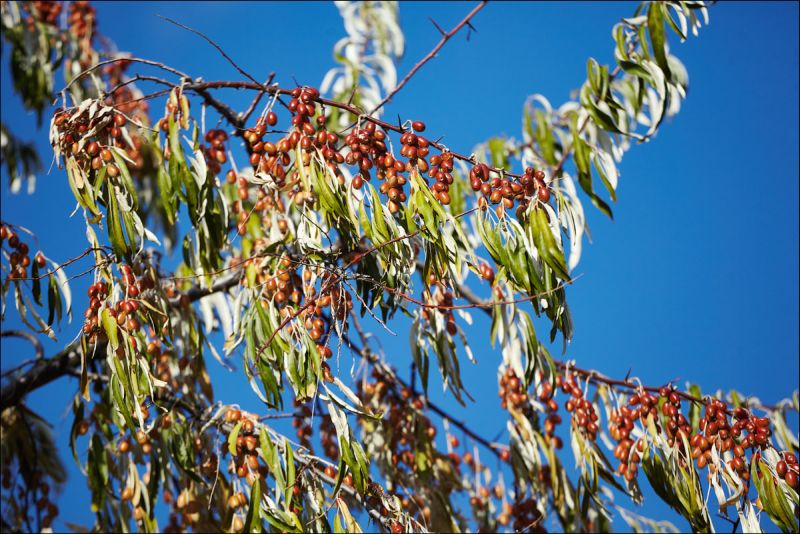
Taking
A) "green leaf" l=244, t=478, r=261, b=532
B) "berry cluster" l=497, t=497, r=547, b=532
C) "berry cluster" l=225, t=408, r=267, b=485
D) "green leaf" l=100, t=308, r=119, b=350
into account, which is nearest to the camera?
"green leaf" l=100, t=308, r=119, b=350

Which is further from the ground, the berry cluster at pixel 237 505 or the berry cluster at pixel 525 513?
the berry cluster at pixel 525 513

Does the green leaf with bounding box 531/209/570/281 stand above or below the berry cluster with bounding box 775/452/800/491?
above

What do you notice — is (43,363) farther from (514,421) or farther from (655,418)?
(655,418)

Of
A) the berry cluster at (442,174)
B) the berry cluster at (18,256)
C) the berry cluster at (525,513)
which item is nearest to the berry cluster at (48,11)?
the berry cluster at (18,256)

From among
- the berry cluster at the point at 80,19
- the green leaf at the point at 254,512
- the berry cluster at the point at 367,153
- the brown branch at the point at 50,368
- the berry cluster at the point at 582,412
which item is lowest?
the green leaf at the point at 254,512

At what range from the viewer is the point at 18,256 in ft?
6.40

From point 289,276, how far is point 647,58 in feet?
3.35

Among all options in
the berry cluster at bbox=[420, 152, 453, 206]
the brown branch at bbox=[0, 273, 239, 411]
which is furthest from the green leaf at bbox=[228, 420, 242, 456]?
the berry cluster at bbox=[420, 152, 453, 206]

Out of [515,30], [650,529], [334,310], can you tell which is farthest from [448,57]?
[334,310]

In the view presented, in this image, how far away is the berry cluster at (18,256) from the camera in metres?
1.92

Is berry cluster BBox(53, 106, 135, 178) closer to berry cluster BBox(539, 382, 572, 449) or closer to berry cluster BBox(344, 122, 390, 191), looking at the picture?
berry cluster BBox(344, 122, 390, 191)

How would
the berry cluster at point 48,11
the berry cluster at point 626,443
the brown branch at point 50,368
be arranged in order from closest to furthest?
the berry cluster at point 626,443 → the brown branch at point 50,368 → the berry cluster at point 48,11

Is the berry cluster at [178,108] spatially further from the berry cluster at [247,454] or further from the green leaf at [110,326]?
the berry cluster at [247,454]

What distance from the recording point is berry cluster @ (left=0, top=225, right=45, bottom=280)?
192 cm
